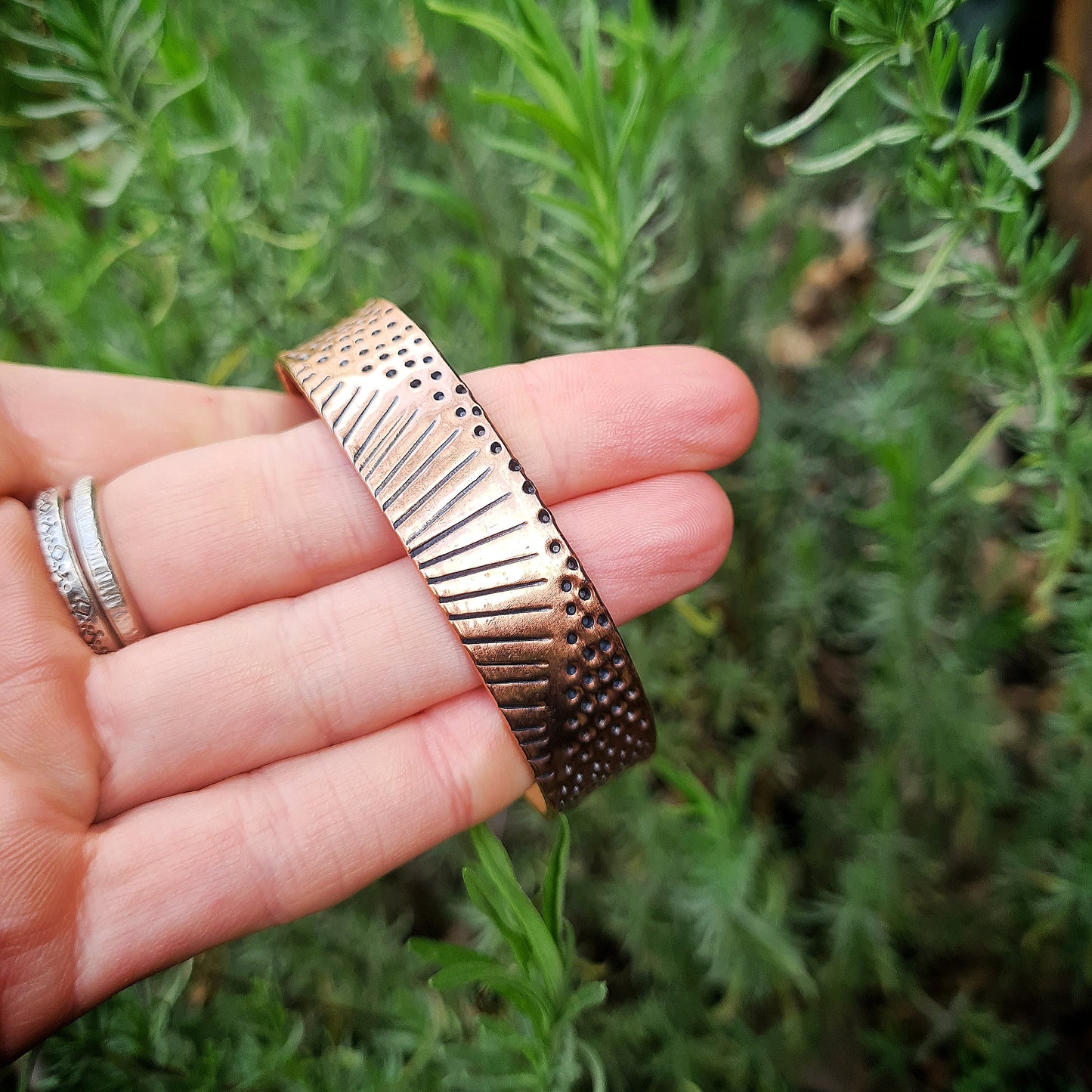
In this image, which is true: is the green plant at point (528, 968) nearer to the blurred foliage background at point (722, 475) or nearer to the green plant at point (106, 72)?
the blurred foliage background at point (722, 475)

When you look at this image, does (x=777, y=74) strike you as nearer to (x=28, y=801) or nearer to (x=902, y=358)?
(x=902, y=358)

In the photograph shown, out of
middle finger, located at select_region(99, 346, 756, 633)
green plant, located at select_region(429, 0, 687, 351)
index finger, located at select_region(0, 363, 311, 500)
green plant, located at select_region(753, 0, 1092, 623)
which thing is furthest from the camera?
index finger, located at select_region(0, 363, 311, 500)

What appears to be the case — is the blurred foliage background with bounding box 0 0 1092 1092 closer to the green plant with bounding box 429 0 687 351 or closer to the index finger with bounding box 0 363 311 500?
the green plant with bounding box 429 0 687 351

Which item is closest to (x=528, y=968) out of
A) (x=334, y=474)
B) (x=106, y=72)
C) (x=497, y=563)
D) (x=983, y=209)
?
(x=497, y=563)

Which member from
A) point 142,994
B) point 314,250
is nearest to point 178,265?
point 314,250

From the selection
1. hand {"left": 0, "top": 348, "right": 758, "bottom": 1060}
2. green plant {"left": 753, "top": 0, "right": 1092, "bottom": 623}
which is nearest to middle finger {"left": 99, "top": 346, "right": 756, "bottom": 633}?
hand {"left": 0, "top": 348, "right": 758, "bottom": 1060}

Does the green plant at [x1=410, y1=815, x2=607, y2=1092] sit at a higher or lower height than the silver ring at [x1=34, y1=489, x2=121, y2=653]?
lower

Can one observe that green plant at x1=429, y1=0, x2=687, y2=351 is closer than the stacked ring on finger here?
Yes
